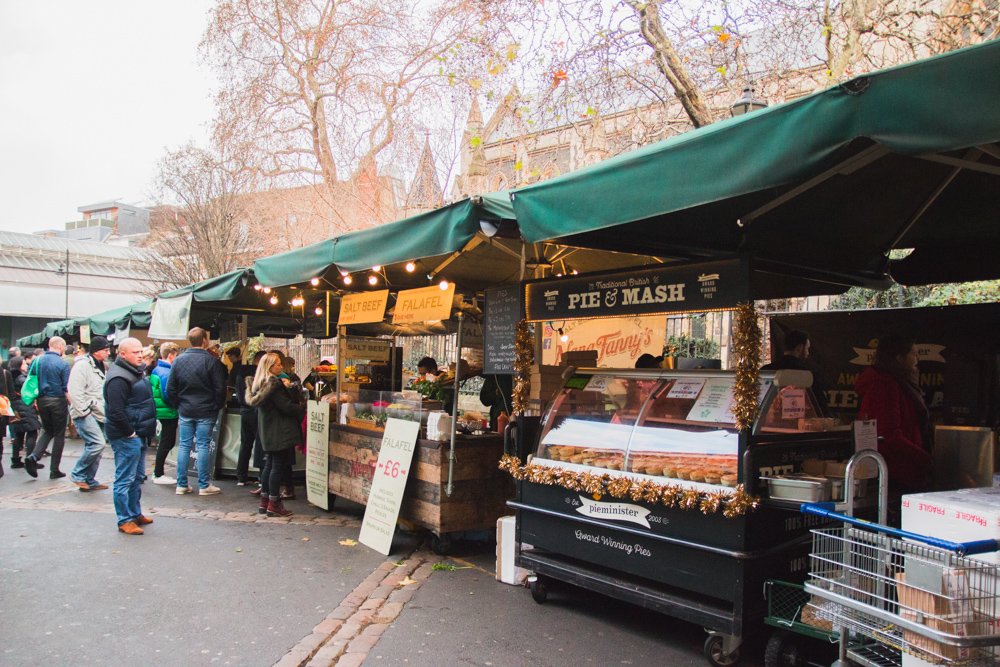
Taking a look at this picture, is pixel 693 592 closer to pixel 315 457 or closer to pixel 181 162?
pixel 315 457

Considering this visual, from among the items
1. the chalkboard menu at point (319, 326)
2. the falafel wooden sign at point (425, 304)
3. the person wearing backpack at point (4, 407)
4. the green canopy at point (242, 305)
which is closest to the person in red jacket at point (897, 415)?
the falafel wooden sign at point (425, 304)

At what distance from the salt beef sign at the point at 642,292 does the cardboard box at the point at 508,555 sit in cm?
165

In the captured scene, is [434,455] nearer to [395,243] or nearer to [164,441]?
[395,243]

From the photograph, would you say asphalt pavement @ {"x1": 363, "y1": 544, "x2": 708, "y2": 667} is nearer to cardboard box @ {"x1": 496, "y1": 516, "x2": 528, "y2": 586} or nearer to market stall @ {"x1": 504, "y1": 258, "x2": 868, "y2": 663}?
cardboard box @ {"x1": 496, "y1": 516, "x2": 528, "y2": 586}

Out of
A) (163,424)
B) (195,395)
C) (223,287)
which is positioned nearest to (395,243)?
(223,287)

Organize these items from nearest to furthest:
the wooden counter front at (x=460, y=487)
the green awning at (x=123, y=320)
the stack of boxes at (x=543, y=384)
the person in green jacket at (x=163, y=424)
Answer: the stack of boxes at (x=543, y=384)
the wooden counter front at (x=460, y=487)
the person in green jacket at (x=163, y=424)
the green awning at (x=123, y=320)

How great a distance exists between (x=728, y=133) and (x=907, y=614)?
2.23m

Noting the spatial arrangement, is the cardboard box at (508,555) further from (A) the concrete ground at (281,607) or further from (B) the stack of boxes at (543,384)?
(B) the stack of boxes at (543,384)

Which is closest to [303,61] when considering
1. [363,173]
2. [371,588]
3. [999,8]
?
[363,173]

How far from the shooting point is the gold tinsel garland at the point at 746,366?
4.00m

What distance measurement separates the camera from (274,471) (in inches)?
306

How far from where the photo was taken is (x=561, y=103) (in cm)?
1230

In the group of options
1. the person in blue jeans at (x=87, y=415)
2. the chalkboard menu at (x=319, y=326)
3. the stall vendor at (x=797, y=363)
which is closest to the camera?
the stall vendor at (x=797, y=363)

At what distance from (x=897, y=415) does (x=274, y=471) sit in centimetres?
613
